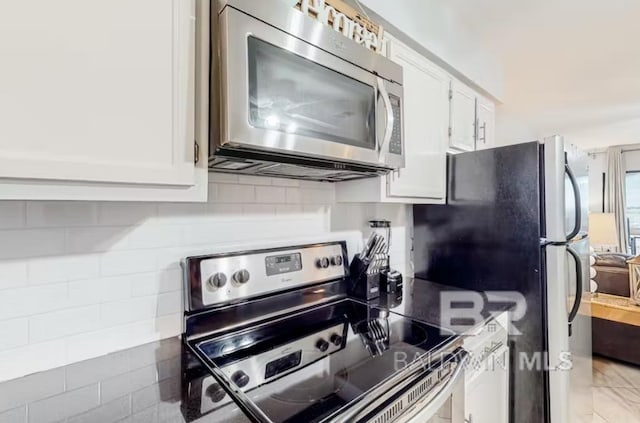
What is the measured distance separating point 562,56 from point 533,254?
183 centimetres

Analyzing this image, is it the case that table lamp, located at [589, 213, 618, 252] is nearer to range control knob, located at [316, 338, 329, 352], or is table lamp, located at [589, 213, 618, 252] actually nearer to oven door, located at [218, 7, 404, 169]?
oven door, located at [218, 7, 404, 169]

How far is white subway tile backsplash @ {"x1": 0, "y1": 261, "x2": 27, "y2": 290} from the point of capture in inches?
32.7

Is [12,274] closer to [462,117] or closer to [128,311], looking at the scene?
[128,311]

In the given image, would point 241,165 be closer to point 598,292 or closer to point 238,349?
point 238,349

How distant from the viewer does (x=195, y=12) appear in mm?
832

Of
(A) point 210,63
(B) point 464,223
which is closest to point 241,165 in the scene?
(A) point 210,63

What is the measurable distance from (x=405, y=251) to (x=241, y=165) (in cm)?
119

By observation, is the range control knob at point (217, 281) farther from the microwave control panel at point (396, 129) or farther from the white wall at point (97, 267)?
the microwave control panel at point (396, 129)

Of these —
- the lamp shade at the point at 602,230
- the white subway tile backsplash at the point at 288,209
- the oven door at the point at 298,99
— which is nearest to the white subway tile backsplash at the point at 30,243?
the oven door at the point at 298,99

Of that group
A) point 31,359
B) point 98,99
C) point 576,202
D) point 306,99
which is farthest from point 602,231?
point 31,359

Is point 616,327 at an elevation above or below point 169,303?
below

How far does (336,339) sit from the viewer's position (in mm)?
1082

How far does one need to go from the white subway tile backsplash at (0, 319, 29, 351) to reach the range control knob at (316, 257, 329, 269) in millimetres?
942

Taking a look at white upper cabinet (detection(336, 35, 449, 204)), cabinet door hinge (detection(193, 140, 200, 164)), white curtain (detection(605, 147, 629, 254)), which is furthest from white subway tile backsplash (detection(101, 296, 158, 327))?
white curtain (detection(605, 147, 629, 254))
